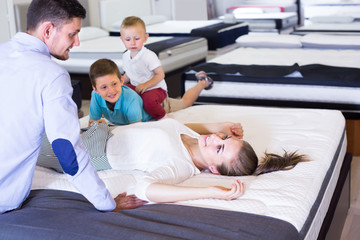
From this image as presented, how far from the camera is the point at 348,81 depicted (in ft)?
9.43

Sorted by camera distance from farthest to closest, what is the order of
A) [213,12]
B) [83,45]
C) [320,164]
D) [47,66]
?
[213,12]
[83,45]
[320,164]
[47,66]

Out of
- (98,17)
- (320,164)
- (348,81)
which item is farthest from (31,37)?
(98,17)

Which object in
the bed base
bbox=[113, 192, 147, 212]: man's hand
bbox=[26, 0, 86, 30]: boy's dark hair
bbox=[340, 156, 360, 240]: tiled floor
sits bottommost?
bbox=[340, 156, 360, 240]: tiled floor

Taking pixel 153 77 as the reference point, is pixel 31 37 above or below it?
above

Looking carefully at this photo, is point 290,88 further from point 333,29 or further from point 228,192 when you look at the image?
point 333,29

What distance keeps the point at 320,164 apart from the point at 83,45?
3285 millimetres

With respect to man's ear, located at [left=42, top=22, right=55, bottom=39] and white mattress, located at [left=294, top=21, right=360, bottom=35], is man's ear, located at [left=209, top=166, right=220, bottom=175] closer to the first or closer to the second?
man's ear, located at [left=42, top=22, right=55, bottom=39]

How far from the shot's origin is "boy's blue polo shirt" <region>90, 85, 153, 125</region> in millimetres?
2416

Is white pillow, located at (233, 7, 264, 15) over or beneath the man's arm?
over

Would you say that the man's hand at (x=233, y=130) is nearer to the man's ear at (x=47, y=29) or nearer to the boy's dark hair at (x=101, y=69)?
the boy's dark hair at (x=101, y=69)

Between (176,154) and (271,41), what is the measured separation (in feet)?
10.2

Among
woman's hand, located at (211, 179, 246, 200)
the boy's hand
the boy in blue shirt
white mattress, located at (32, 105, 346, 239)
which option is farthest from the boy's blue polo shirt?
woman's hand, located at (211, 179, 246, 200)

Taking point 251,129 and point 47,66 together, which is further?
point 251,129

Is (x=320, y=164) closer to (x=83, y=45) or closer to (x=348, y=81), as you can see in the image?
(x=348, y=81)
